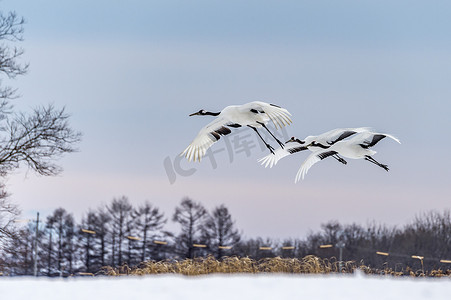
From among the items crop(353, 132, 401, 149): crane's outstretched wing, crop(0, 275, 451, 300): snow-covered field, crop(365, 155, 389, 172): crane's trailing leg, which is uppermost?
crop(353, 132, 401, 149): crane's outstretched wing

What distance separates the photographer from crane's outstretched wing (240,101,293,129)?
1135 cm

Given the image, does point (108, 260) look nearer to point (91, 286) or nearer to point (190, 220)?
point (190, 220)

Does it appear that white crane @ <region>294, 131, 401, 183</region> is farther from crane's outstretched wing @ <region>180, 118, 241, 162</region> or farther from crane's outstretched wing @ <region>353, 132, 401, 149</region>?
crane's outstretched wing @ <region>180, 118, 241, 162</region>

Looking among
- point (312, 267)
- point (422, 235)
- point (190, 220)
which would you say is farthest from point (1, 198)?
point (422, 235)

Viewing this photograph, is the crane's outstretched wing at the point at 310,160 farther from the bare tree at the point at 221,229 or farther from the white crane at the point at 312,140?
the bare tree at the point at 221,229

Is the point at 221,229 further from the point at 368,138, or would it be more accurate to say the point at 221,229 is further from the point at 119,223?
the point at 368,138

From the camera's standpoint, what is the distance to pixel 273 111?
37.8ft

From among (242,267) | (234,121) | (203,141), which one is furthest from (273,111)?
(242,267)

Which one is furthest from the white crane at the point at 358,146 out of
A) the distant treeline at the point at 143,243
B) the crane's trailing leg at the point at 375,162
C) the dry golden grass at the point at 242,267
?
the distant treeline at the point at 143,243

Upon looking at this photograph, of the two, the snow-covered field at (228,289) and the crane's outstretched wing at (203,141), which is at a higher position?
the crane's outstretched wing at (203,141)

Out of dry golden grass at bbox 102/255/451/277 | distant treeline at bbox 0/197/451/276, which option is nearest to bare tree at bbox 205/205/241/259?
distant treeline at bbox 0/197/451/276

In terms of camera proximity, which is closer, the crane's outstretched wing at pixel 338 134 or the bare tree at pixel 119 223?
the crane's outstretched wing at pixel 338 134

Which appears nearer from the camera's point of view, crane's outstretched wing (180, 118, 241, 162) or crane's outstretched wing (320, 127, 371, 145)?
crane's outstretched wing (320, 127, 371, 145)

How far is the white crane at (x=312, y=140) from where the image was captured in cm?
1206
